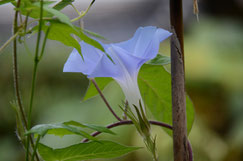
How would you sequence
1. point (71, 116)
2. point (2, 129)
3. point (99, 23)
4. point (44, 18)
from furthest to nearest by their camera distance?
1. point (99, 23)
2. point (2, 129)
3. point (71, 116)
4. point (44, 18)

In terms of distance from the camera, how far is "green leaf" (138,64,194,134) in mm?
458

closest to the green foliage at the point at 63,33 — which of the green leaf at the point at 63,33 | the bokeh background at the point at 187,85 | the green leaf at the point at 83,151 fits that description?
the green leaf at the point at 63,33

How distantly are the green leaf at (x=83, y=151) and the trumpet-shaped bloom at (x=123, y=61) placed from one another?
2.0 inches

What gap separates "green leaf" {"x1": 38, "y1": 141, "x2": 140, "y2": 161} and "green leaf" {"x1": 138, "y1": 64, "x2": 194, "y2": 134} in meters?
0.11

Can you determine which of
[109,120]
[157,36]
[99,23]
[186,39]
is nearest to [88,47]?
[157,36]

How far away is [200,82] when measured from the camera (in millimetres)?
2387

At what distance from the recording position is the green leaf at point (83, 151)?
385 mm

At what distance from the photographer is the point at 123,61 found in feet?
1.36

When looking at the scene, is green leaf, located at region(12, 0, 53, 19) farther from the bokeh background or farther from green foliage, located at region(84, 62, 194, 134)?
the bokeh background

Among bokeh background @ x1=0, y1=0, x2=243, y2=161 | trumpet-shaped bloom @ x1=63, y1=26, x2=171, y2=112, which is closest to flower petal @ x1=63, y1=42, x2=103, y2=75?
trumpet-shaped bloom @ x1=63, y1=26, x2=171, y2=112

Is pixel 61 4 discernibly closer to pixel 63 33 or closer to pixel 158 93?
pixel 63 33

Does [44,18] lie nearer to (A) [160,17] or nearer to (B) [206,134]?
(B) [206,134]

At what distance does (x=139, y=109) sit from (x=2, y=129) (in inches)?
95.0

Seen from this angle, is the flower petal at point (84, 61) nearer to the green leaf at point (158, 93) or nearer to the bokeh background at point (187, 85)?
the green leaf at point (158, 93)
